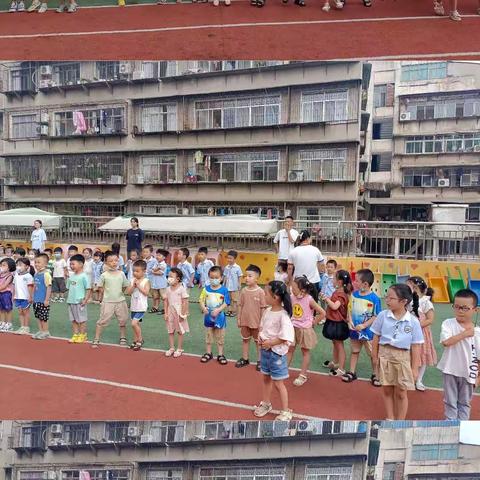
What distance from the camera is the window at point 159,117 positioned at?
1465 cm

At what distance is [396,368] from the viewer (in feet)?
13.5

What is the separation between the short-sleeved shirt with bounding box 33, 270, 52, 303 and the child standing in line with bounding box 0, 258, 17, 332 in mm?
572

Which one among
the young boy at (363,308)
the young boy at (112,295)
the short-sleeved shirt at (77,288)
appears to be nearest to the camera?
the young boy at (363,308)

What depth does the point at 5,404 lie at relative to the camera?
4918mm

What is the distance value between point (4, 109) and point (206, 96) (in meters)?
6.68

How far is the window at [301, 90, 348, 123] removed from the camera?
13531mm

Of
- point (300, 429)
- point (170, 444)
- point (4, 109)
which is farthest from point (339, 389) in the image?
point (4, 109)

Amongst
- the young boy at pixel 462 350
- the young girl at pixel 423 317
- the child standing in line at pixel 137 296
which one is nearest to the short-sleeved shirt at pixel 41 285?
the child standing in line at pixel 137 296

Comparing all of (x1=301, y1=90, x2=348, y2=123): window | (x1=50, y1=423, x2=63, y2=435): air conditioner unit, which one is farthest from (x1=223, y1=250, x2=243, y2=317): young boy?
(x1=301, y1=90, x2=348, y2=123): window

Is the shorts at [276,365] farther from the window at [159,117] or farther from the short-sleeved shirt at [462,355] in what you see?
the window at [159,117]

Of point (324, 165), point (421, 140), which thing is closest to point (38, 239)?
point (324, 165)

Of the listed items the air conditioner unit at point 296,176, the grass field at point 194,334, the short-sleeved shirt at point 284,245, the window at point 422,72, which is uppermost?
the window at point 422,72

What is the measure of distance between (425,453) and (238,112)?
11.1 meters

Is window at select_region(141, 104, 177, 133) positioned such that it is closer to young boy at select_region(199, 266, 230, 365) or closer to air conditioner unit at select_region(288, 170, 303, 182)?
air conditioner unit at select_region(288, 170, 303, 182)
